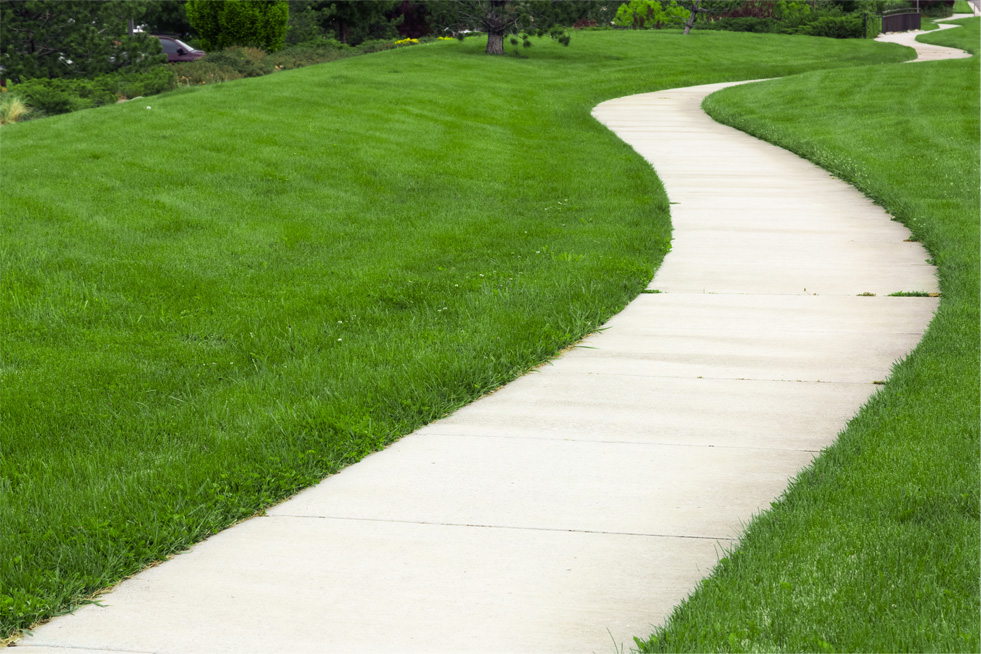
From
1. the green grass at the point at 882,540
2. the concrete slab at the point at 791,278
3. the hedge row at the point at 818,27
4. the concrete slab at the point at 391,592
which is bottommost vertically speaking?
the concrete slab at the point at 791,278

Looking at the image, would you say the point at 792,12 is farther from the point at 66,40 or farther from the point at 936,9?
the point at 66,40

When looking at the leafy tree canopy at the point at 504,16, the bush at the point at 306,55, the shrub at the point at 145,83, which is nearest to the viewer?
the shrub at the point at 145,83

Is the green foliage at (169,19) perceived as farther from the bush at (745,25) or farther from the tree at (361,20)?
the bush at (745,25)

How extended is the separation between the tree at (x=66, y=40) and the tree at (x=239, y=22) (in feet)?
21.2

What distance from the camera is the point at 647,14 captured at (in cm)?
5344

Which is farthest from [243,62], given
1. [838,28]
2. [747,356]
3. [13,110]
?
[838,28]

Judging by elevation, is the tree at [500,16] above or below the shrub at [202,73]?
above

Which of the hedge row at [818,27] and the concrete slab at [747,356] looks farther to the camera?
the hedge row at [818,27]

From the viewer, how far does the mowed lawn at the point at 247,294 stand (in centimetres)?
397

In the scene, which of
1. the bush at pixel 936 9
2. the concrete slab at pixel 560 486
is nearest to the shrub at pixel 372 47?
the concrete slab at pixel 560 486

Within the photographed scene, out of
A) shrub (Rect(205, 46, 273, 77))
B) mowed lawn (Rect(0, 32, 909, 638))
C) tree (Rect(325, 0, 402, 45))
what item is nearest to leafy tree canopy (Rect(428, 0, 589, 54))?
shrub (Rect(205, 46, 273, 77))

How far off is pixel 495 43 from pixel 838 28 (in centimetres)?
2409

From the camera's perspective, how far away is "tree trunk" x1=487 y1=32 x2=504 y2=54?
29406 mm

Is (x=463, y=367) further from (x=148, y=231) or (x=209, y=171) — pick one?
(x=209, y=171)
